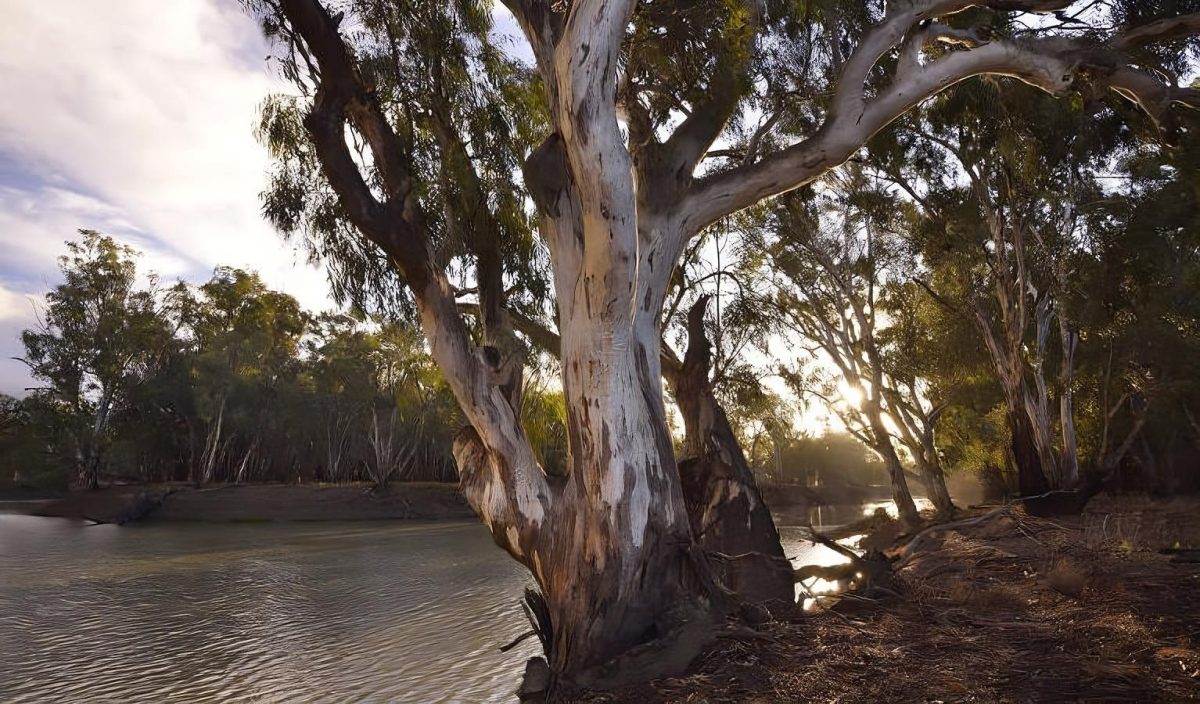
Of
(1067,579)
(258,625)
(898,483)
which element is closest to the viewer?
(1067,579)

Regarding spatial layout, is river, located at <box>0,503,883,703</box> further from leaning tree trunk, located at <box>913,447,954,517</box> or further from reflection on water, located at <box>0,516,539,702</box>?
leaning tree trunk, located at <box>913,447,954,517</box>

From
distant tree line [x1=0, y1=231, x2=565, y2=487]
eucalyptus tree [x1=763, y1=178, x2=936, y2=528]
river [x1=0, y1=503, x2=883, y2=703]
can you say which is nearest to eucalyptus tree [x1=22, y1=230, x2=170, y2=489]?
distant tree line [x1=0, y1=231, x2=565, y2=487]

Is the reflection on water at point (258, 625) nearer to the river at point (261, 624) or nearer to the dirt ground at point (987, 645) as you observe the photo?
the river at point (261, 624)

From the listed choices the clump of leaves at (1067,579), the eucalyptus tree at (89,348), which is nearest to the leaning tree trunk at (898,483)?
the clump of leaves at (1067,579)

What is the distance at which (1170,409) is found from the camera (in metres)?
15.2

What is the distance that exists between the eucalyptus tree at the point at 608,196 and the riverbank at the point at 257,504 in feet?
76.7

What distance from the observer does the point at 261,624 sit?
7590 millimetres

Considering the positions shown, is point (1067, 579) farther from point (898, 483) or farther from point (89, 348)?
point (89, 348)

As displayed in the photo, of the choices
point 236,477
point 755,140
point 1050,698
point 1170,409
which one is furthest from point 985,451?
point 236,477

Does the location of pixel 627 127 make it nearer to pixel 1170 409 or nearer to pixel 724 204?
pixel 724 204

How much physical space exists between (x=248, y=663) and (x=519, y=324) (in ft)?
13.4

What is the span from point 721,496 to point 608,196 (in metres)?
3.21

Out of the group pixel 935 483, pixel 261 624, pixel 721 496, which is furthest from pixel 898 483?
pixel 261 624

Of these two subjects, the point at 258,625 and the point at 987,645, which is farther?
the point at 258,625
